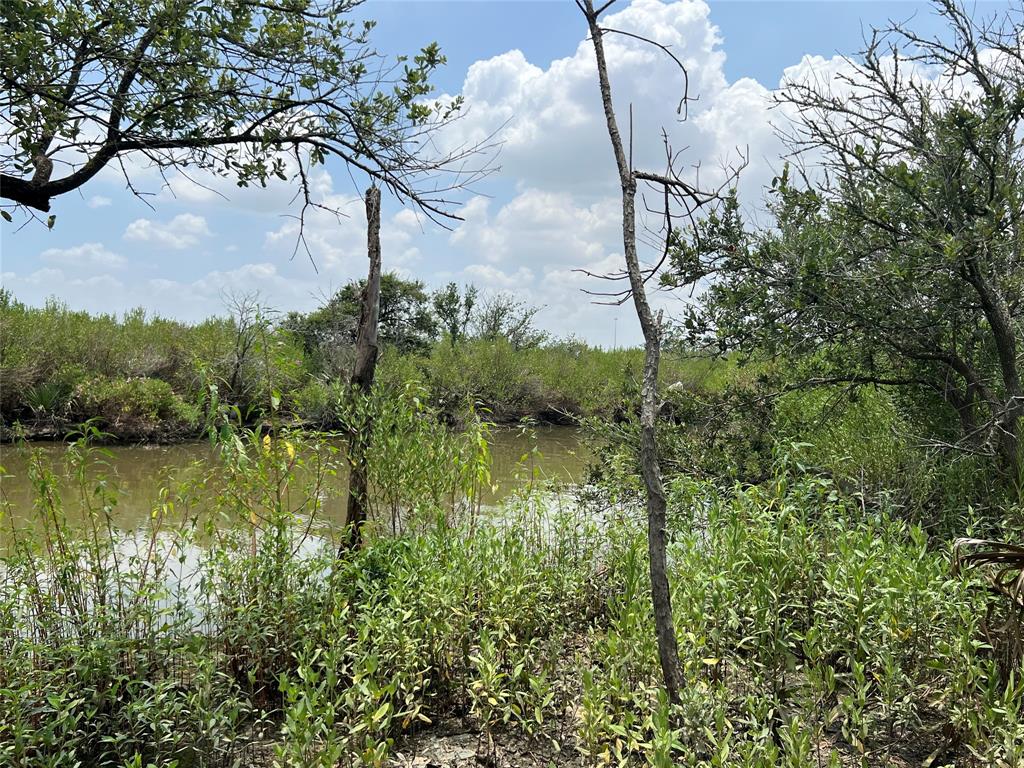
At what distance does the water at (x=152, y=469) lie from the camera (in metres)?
8.85

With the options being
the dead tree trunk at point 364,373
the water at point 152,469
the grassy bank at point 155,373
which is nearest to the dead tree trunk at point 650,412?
the dead tree trunk at point 364,373

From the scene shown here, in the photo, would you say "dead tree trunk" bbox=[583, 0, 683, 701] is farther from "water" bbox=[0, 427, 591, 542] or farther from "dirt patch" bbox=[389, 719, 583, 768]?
"water" bbox=[0, 427, 591, 542]

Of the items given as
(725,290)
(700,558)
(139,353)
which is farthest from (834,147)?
(139,353)

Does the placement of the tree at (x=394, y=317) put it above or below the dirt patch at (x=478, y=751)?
above

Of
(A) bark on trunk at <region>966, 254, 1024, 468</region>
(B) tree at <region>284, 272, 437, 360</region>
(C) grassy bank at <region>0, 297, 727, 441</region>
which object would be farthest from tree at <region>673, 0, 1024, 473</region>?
(B) tree at <region>284, 272, 437, 360</region>

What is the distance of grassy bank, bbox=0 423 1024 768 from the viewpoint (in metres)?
2.69

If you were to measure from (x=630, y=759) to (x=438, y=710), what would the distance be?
111 centimetres

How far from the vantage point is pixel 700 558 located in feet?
12.6

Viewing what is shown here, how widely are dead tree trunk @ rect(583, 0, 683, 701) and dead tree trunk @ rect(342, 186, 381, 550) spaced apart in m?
2.51

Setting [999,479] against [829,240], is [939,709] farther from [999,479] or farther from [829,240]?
[829,240]

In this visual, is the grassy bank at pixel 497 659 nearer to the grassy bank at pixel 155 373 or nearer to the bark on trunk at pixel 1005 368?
the bark on trunk at pixel 1005 368

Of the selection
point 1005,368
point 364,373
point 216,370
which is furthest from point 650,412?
point 216,370

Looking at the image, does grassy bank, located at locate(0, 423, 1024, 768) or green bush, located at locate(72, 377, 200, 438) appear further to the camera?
green bush, located at locate(72, 377, 200, 438)

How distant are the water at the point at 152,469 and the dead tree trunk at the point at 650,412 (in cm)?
300
